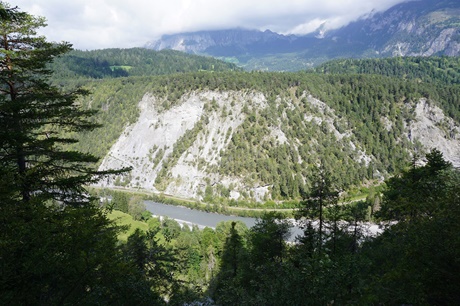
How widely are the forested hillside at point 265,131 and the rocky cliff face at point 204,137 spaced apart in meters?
0.36

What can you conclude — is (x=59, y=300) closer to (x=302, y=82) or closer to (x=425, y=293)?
(x=425, y=293)

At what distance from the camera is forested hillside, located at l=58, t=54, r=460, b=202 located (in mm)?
93625

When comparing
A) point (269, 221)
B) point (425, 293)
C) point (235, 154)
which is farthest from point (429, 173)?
point (235, 154)

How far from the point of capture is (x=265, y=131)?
101062 mm

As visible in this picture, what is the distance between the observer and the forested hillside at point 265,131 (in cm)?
9362

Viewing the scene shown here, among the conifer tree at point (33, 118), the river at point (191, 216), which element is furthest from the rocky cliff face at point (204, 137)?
the conifer tree at point (33, 118)

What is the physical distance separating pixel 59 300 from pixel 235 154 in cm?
8779

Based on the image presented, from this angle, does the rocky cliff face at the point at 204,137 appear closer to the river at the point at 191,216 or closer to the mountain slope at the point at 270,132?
the mountain slope at the point at 270,132

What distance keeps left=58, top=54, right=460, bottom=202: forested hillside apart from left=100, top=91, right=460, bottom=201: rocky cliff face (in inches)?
14.4

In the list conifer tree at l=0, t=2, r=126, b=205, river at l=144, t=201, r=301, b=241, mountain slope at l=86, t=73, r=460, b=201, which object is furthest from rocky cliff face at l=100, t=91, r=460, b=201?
conifer tree at l=0, t=2, r=126, b=205

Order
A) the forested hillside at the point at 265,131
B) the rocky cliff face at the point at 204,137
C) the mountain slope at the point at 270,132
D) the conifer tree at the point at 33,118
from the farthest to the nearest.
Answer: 1. the rocky cliff face at the point at 204,137
2. the forested hillside at the point at 265,131
3. the mountain slope at the point at 270,132
4. the conifer tree at the point at 33,118

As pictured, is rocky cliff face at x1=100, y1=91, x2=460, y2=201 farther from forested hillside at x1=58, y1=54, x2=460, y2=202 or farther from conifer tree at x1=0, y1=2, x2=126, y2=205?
conifer tree at x1=0, y1=2, x2=126, y2=205

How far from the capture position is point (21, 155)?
33.4 feet

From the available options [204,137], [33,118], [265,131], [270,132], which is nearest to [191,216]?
[204,137]
